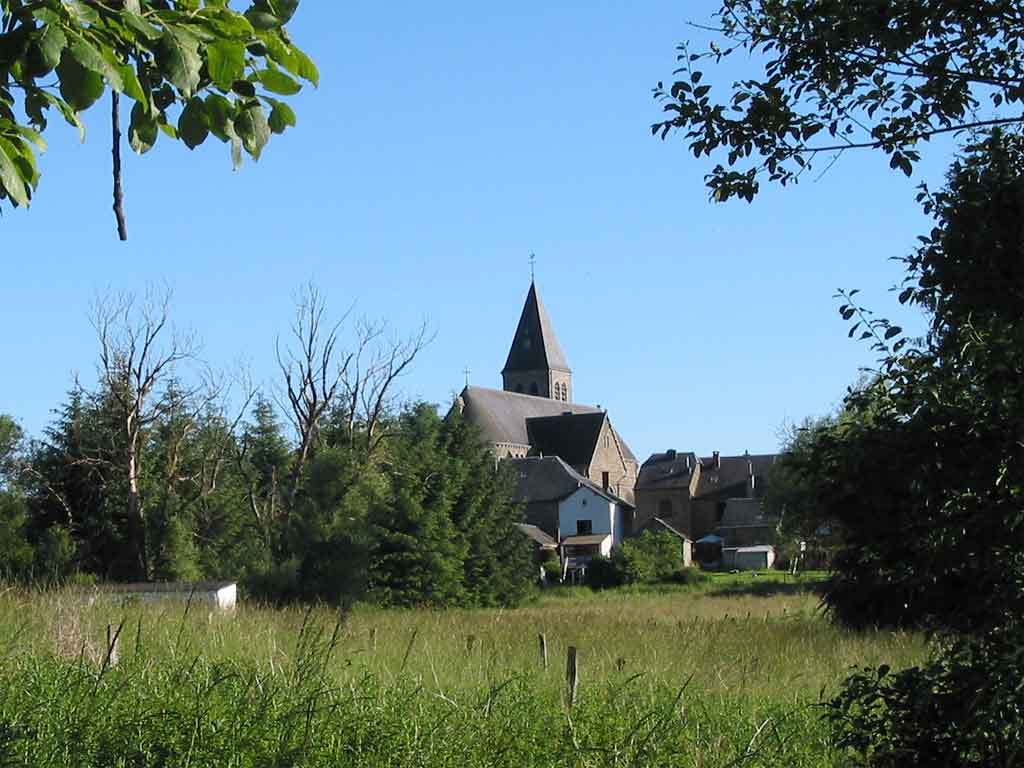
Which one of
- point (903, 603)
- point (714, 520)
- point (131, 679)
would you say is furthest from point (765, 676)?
point (714, 520)

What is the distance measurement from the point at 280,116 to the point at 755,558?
267 ft

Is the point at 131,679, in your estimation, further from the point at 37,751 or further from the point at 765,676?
the point at 765,676

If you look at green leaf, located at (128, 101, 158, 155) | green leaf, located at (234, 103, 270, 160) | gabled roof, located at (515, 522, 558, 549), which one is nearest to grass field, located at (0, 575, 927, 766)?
green leaf, located at (128, 101, 158, 155)

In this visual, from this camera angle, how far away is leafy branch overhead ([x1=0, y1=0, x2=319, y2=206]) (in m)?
2.98

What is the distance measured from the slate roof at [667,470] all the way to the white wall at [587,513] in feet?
45.3

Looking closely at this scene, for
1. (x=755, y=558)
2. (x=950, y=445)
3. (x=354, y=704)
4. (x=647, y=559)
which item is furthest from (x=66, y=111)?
(x=755, y=558)

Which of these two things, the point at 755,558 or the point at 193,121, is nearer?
the point at 193,121

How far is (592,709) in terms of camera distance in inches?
325

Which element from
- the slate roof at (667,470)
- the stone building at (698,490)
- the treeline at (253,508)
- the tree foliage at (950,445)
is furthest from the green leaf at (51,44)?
the slate roof at (667,470)

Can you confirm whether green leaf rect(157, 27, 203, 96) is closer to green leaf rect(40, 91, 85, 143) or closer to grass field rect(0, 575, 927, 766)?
green leaf rect(40, 91, 85, 143)

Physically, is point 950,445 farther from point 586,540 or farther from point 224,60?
point 586,540

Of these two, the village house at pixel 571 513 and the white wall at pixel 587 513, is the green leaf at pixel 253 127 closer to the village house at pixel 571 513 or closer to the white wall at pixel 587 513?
the village house at pixel 571 513

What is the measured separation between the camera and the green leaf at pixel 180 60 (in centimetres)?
300

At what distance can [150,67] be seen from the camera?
11.7 ft
